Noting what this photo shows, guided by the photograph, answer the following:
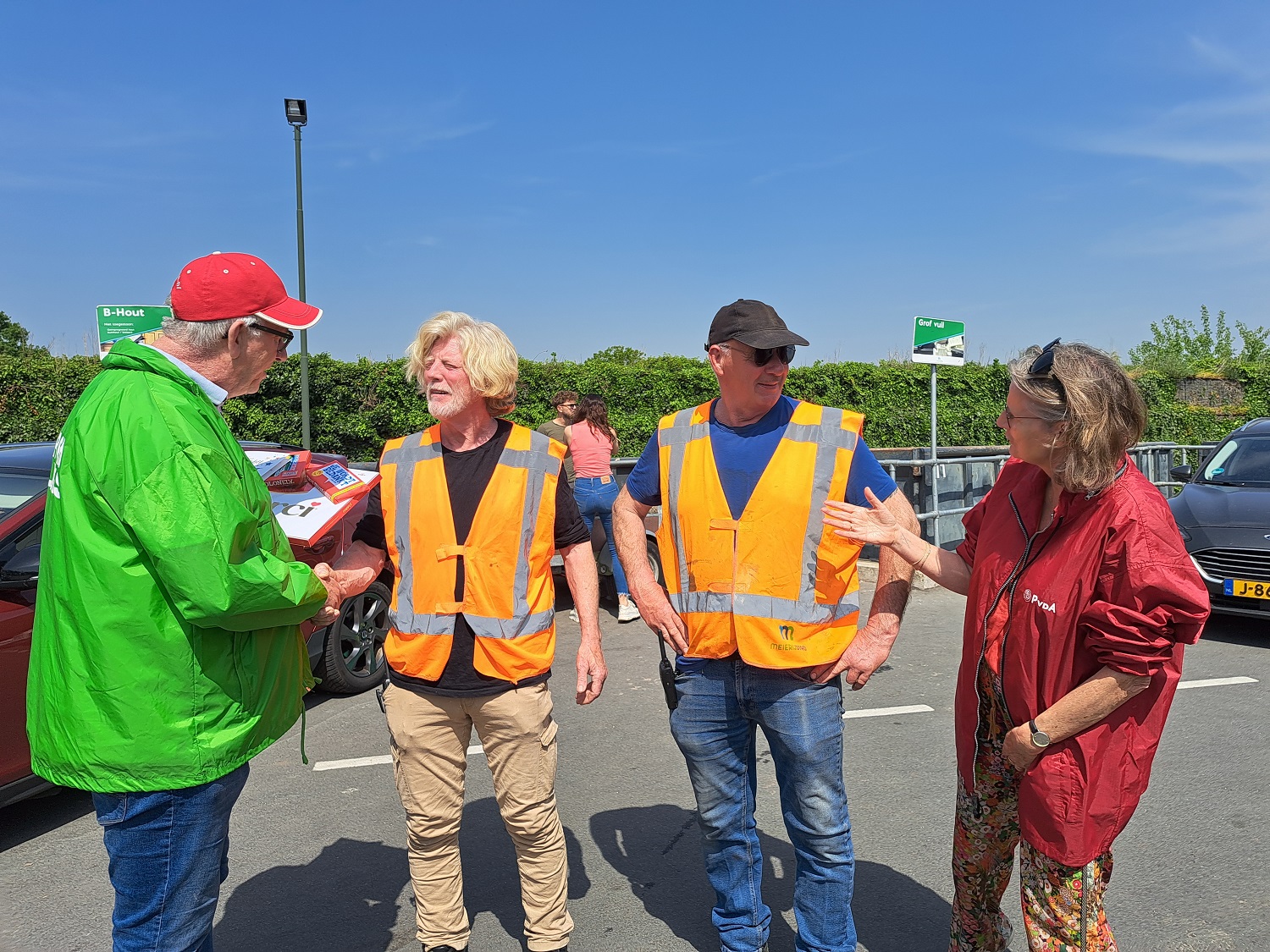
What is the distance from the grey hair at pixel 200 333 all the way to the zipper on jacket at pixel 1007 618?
197cm

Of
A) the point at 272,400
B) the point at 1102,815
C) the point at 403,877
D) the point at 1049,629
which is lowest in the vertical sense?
the point at 403,877

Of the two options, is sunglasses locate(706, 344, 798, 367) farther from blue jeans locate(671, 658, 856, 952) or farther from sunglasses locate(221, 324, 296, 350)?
sunglasses locate(221, 324, 296, 350)

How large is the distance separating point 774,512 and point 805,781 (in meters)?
0.77

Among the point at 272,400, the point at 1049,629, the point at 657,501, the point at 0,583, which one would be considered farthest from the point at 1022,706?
the point at 272,400

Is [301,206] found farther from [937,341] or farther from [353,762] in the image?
[353,762]

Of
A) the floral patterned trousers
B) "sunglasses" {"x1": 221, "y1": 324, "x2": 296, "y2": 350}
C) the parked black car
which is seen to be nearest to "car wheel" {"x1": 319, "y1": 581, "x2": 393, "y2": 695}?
"sunglasses" {"x1": 221, "y1": 324, "x2": 296, "y2": 350}

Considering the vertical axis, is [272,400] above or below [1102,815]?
above

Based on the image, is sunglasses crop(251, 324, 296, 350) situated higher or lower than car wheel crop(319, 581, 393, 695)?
higher

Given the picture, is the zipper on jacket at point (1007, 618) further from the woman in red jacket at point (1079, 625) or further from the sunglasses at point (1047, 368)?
the sunglasses at point (1047, 368)

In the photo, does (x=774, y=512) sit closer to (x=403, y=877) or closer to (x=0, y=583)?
(x=403, y=877)

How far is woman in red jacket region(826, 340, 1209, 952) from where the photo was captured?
2.08m

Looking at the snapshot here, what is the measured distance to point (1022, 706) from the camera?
7.58 feet

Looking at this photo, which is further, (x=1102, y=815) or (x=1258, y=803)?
(x=1258, y=803)

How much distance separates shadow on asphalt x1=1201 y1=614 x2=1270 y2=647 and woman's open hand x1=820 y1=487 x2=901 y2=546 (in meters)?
5.90
